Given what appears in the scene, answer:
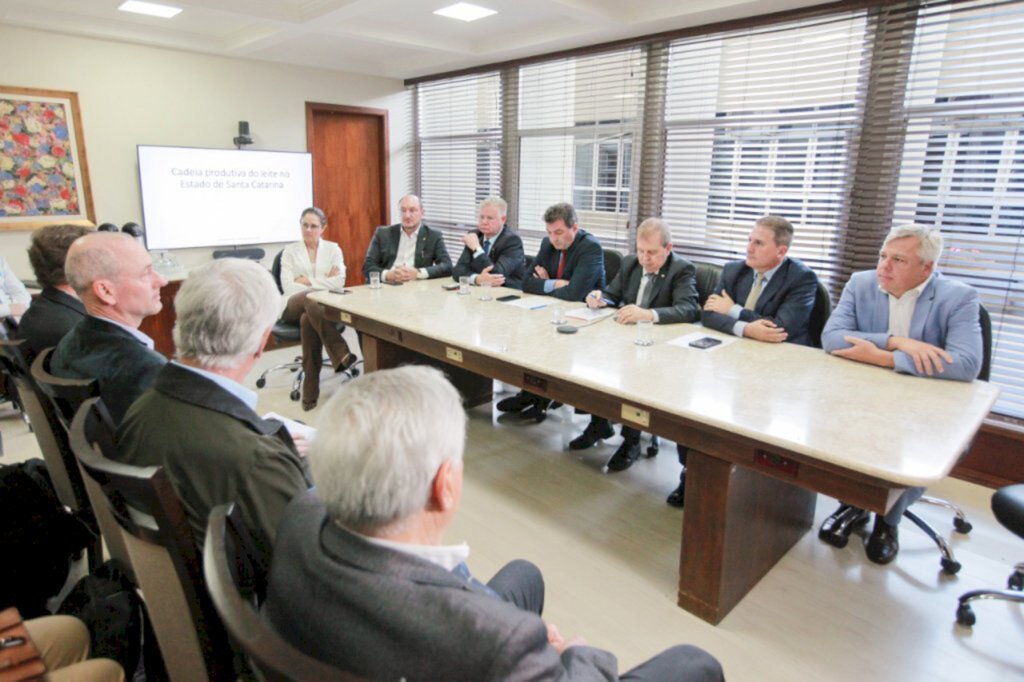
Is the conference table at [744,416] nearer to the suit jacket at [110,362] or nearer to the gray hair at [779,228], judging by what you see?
the gray hair at [779,228]

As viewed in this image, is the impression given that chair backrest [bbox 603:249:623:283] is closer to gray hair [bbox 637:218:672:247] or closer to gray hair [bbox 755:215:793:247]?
gray hair [bbox 637:218:672:247]

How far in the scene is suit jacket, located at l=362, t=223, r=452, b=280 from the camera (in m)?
4.49

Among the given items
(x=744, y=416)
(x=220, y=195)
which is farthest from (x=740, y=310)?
(x=220, y=195)

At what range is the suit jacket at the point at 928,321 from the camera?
2191mm

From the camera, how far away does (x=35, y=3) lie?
3.91 m

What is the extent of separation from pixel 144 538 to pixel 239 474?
0.62 feet

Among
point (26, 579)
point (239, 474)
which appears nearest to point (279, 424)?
point (239, 474)

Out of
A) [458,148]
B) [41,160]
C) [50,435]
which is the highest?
[458,148]

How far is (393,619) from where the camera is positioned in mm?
756

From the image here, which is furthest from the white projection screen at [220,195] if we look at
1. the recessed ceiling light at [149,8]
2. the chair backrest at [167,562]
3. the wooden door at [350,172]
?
the chair backrest at [167,562]

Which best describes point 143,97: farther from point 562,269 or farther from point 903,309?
point 903,309

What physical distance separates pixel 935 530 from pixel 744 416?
1.40 metres

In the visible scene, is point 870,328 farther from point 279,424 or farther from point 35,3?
point 35,3

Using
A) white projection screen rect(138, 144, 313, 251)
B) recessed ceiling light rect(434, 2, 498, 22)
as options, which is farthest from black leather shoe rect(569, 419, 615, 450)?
white projection screen rect(138, 144, 313, 251)
